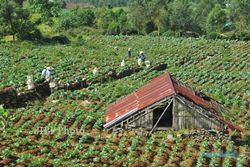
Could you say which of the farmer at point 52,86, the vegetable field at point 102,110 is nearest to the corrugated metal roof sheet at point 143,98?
the vegetable field at point 102,110

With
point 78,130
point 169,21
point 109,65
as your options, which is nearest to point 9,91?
point 78,130

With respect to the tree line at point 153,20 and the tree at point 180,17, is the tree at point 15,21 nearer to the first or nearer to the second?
the tree line at point 153,20

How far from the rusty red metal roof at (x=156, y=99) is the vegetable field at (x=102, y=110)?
82 cm

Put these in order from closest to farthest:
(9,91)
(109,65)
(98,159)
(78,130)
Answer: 1. (98,159)
2. (78,130)
3. (9,91)
4. (109,65)

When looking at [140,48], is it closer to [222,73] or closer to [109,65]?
[109,65]

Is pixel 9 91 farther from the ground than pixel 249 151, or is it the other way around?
pixel 9 91

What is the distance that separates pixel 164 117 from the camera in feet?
83.4

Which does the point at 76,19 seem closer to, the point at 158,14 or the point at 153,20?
the point at 153,20

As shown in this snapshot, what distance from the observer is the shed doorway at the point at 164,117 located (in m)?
25.1

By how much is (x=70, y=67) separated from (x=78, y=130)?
16.7 m

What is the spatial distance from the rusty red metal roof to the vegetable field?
32.4 inches

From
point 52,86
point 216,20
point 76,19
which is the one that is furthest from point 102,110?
point 216,20

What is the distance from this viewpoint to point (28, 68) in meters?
40.4

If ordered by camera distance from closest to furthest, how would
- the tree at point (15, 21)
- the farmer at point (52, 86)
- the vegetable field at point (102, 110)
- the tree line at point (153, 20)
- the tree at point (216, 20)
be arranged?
the vegetable field at point (102, 110) → the farmer at point (52, 86) → the tree at point (15, 21) → the tree line at point (153, 20) → the tree at point (216, 20)
